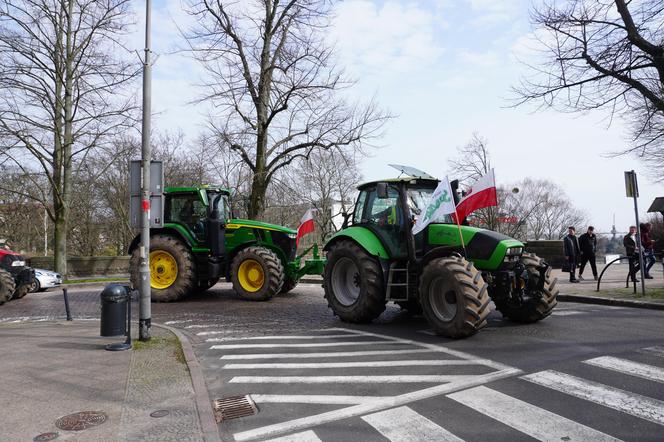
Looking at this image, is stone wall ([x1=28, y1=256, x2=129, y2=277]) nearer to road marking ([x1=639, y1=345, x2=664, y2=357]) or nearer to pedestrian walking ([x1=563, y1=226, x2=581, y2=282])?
pedestrian walking ([x1=563, y1=226, x2=581, y2=282])

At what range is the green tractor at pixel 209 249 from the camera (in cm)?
1307

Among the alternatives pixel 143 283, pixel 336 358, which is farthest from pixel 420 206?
pixel 143 283

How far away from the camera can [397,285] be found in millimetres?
8688

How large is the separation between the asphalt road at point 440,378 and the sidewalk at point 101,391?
0.40m

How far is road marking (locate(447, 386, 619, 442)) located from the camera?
3.97 meters

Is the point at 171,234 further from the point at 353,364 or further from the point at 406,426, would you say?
the point at 406,426

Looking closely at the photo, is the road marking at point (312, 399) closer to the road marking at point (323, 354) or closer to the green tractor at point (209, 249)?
the road marking at point (323, 354)

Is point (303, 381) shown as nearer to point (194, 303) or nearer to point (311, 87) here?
point (194, 303)

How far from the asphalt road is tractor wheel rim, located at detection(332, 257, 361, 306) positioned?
2.04ft

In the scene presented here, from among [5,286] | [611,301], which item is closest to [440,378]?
[611,301]

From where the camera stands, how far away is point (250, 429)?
14.3ft

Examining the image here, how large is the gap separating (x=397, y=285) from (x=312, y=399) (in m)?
3.90

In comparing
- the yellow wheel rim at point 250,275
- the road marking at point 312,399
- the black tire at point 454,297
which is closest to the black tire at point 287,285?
A: the yellow wheel rim at point 250,275

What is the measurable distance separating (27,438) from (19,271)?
12741mm
